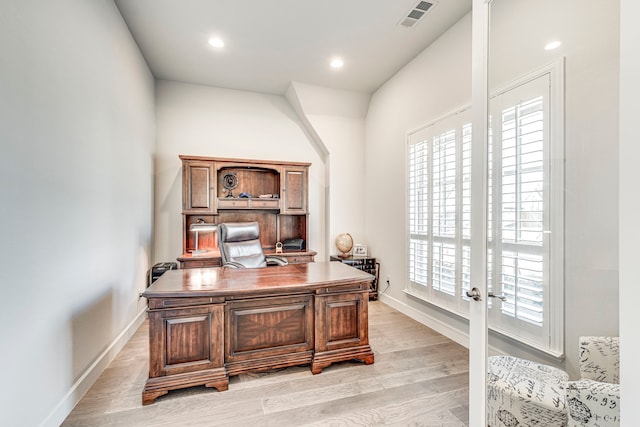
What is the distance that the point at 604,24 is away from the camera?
108 cm

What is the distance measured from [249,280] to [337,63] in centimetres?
304

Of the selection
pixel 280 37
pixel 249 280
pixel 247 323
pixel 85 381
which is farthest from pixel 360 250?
pixel 85 381

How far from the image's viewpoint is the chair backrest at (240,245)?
353cm

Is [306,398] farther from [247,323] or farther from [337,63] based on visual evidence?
[337,63]

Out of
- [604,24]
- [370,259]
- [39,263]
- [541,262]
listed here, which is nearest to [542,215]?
[541,262]

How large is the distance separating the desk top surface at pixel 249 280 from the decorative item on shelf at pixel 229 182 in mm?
1983

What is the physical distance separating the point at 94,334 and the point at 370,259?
338cm

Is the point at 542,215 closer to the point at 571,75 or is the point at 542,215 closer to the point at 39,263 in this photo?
the point at 571,75

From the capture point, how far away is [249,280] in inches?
96.9

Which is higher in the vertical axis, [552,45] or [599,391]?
[552,45]

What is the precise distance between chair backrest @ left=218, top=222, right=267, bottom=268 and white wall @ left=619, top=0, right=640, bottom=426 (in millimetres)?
3185

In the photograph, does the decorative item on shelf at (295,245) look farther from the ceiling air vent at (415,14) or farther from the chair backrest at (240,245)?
the ceiling air vent at (415,14)

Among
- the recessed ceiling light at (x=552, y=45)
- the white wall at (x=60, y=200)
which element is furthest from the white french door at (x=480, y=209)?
the white wall at (x=60, y=200)

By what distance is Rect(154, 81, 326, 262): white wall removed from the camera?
14.2ft
